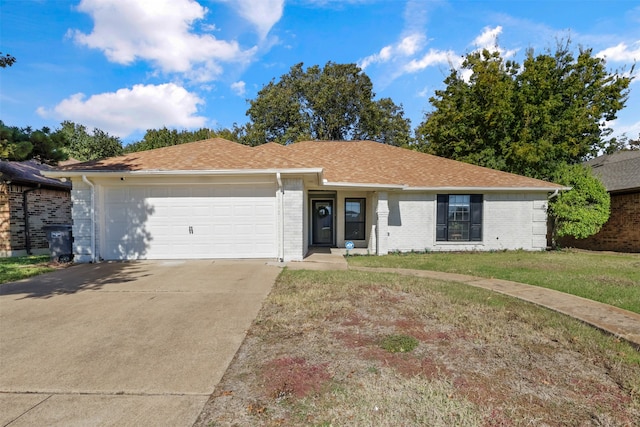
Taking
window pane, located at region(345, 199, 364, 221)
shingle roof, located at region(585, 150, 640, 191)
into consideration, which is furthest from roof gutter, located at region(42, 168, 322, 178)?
shingle roof, located at region(585, 150, 640, 191)

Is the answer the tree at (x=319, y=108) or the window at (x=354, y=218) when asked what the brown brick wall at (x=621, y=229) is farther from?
the tree at (x=319, y=108)

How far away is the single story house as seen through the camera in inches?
385

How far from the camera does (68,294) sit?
6234 mm

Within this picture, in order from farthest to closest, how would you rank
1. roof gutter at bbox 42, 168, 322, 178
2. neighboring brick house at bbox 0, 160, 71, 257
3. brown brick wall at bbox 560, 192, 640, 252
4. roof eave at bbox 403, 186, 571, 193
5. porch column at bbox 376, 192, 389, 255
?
brown brick wall at bbox 560, 192, 640, 252, roof eave at bbox 403, 186, 571, 193, neighboring brick house at bbox 0, 160, 71, 257, porch column at bbox 376, 192, 389, 255, roof gutter at bbox 42, 168, 322, 178

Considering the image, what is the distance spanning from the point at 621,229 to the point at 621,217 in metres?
0.55

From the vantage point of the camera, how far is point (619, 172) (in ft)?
55.9

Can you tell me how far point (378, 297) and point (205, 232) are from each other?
6224 mm

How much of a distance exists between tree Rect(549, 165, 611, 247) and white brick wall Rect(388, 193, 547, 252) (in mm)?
968

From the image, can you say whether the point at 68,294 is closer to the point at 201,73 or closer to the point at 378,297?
the point at 378,297

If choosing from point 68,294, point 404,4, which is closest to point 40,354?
point 68,294

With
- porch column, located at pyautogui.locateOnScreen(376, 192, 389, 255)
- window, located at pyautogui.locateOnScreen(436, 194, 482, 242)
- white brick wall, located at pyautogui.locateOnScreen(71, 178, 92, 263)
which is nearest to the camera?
white brick wall, located at pyautogui.locateOnScreen(71, 178, 92, 263)

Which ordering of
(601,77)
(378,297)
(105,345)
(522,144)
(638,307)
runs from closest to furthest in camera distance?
1. (105,345)
2. (638,307)
3. (378,297)
4. (522,144)
5. (601,77)

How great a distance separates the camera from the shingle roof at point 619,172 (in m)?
14.9

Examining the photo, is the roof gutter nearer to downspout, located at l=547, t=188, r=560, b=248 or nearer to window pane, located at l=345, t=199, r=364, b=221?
window pane, located at l=345, t=199, r=364, b=221
